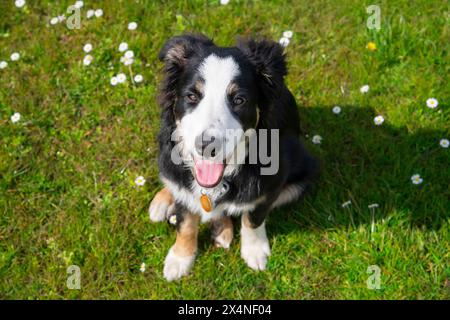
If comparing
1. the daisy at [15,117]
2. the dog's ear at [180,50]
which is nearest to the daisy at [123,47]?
the daisy at [15,117]

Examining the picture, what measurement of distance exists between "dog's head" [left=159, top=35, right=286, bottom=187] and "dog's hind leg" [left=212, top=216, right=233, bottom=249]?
0.76 m

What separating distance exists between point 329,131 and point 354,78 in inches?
21.3

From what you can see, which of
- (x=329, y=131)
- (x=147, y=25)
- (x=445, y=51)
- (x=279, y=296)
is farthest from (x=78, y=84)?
(x=445, y=51)

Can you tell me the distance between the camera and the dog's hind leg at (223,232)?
132 inches

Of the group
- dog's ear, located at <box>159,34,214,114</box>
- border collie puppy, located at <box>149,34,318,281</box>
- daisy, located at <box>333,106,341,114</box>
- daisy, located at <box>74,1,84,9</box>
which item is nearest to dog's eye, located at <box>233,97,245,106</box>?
border collie puppy, located at <box>149,34,318,281</box>

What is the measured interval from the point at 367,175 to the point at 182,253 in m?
1.44

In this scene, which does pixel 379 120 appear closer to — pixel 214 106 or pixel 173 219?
pixel 173 219

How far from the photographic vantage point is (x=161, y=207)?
3430mm

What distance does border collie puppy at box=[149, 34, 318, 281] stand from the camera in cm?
247

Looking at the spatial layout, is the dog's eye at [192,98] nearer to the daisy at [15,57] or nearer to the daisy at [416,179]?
the daisy at [416,179]

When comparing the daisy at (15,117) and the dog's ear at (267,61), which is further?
the daisy at (15,117)

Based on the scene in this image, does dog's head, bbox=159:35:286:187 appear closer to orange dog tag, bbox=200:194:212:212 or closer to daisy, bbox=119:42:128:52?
orange dog tag, bbox=200:194:212:212

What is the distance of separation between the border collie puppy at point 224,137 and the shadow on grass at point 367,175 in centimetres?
33

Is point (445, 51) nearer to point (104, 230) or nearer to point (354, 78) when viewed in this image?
point (354, 78)
